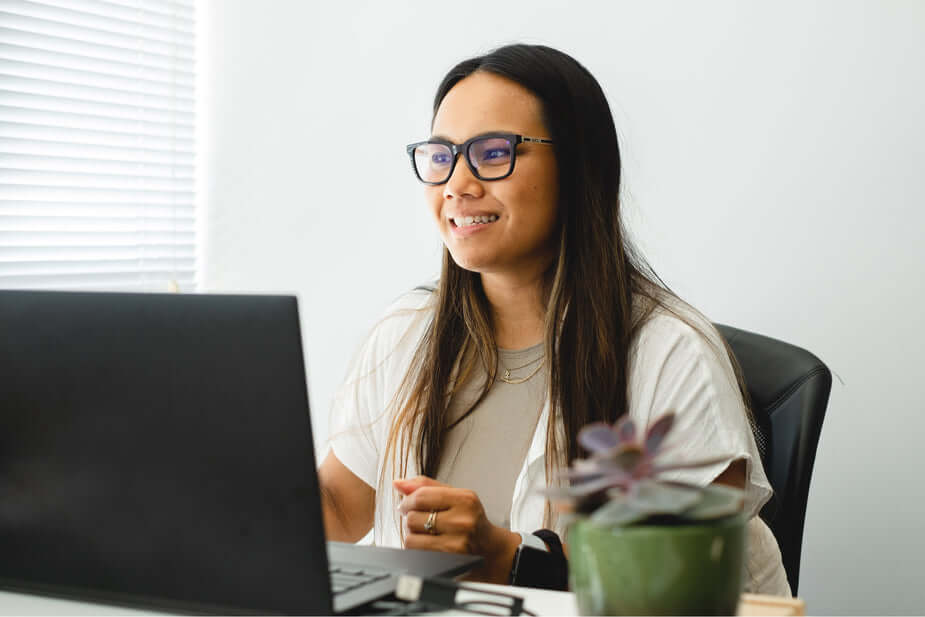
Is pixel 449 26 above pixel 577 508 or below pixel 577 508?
above

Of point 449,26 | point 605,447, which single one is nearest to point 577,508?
point 605,447

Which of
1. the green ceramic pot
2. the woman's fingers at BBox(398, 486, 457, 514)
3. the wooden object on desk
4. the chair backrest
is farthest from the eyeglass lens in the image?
the green ceramic pot

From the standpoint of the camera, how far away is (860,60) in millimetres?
1966

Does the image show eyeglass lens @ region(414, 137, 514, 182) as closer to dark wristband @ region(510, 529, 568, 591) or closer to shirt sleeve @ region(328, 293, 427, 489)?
shirt sleeve @ region(328, 293, 427, 489)

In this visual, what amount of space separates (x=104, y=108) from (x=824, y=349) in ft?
5.97

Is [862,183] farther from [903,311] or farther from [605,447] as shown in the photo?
[605,447]

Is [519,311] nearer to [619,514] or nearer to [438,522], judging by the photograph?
A: [438,522]

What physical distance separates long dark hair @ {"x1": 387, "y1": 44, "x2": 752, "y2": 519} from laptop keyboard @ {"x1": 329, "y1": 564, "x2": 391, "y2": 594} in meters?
0.60

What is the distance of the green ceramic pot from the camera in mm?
620

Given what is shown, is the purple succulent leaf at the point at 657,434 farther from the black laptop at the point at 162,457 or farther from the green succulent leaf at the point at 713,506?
the black laptop at the point at 162,457

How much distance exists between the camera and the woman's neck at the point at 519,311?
1583mm

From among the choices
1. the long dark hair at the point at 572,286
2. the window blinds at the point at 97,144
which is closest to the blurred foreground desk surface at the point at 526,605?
the long dark hair at the point at 572,286

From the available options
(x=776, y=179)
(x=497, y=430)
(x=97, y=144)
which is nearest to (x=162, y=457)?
(x=497, y=430)

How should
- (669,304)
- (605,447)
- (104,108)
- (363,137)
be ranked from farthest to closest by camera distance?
1. (363,137)
2. (104,108)
3. (669,304)
4. (605,447)
